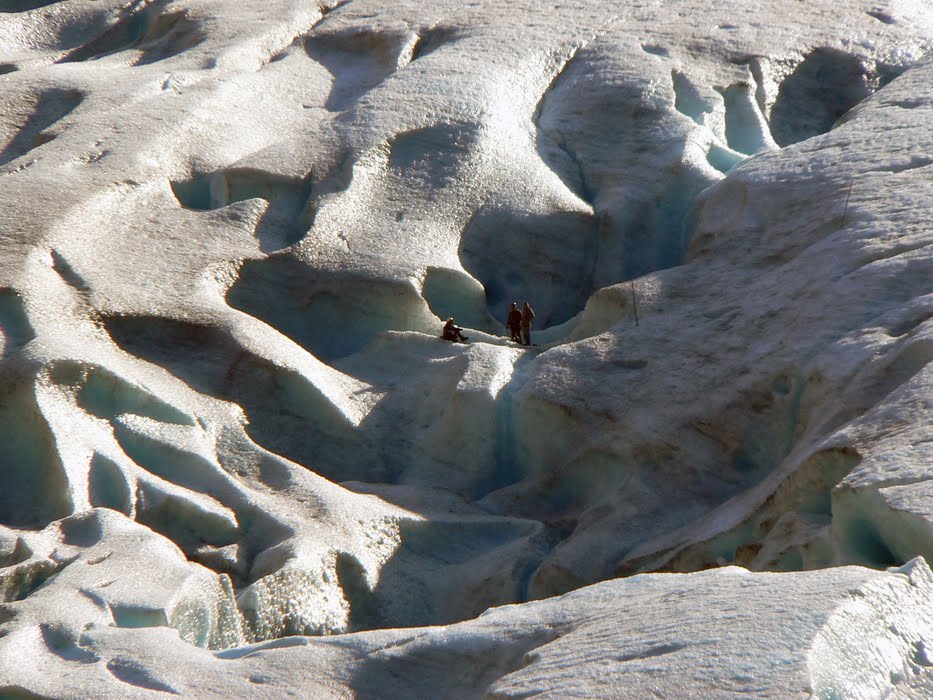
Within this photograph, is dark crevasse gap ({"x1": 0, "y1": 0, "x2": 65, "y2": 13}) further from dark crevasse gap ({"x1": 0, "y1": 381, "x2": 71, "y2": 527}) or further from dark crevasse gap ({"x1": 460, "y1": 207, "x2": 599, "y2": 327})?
dark crevasse gap ({"x1": 0, "y1": 381, "x2": 71, "y2": 527})

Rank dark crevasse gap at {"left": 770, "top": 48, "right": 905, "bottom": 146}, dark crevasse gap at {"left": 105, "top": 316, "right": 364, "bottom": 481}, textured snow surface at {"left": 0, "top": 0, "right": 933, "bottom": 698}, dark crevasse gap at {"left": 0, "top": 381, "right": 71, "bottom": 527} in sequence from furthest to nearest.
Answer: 1. dark crevasse gap at {"left": 770, "top": 48, "right": 905, "bottom": 146}
2. dark crevasse gap at {"left": 105, "top": 316, "right": 364, "bottom": 481}
3. dark crevasse gap at {"left": 0, "top": 381, "right": 71, "bottom": 527}
4. textured snow surface at {"left": 0, "top": 0, "right": 933, "bottom": 698}

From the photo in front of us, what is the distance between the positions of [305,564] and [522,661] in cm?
329

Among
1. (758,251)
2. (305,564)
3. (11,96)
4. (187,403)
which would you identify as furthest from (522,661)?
(11,96)

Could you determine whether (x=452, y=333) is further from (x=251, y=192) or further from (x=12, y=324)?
(x=12, y=324)

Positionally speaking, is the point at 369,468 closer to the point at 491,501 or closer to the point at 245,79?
the point at 491,501

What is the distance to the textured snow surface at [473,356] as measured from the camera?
6.43 metres

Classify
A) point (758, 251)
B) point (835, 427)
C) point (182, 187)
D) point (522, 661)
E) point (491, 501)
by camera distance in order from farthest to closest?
point (182, 187), point (758, 251), point (491, 501), point (835, 427), point (522, 661)

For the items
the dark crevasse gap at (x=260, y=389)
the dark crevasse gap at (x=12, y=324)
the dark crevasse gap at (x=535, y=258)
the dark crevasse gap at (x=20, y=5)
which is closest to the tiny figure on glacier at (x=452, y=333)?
the dark crevasse gap at (x=535, y=258)

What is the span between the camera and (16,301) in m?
10.6

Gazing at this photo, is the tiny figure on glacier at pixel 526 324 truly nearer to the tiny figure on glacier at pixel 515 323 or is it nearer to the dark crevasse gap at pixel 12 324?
the tiny figure on glacier at pixel 515 323

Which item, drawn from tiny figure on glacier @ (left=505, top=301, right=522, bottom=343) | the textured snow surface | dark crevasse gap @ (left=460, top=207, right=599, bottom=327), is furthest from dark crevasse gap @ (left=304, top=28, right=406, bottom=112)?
tiny figure on glacier @ (left=505, top=301, right=522, bottom=343)

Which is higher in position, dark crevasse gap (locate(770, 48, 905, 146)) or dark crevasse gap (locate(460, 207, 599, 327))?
dark crevasse gap (locate(770, 48, 905, 146))

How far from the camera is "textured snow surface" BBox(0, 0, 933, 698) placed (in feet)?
21.1

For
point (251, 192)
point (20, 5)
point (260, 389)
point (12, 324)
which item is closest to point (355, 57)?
point (251, 192)
